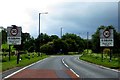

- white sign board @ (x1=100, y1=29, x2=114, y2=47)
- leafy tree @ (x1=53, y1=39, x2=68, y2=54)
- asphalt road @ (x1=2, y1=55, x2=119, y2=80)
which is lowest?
asphalt road @ (x1=2, y1=55, x2=119, y2=80)

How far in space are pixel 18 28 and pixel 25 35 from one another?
153841 mm

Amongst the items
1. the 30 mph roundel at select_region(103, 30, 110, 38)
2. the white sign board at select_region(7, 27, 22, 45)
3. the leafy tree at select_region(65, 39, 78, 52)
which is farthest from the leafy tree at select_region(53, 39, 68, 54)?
the white sign board at select_region(7, 27, 22, 45)

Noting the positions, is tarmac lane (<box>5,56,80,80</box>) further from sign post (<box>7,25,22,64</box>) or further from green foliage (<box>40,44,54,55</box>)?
green foliage (<box>40,44,54,55</box>)

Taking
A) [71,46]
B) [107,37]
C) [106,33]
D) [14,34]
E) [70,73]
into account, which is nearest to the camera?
[70,73]

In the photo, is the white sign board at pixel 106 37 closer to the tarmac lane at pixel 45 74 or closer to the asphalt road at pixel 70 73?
the asphalt road at pixel 70 73

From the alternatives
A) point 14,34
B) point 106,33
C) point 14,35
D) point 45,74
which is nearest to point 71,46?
point 106,33

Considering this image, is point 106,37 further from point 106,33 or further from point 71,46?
point 71,46

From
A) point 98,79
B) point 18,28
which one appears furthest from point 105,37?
point 98,79

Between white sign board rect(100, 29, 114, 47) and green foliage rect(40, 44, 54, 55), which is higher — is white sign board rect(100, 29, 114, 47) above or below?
above

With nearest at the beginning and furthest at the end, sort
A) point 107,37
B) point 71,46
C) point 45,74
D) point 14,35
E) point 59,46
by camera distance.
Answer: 1. point 45,74
2. point 14,35
3. point 107,37
4. point 59,46
5. point 71,46

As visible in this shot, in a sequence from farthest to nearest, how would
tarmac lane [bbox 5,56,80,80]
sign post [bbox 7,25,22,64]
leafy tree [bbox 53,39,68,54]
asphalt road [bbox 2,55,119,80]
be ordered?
leafy tree [bbox 53,39,68,54] < sign post [bbox 7,25,22,64] < asphalt road [bbox 2,55,119,80] < tarmac lane [bbox 5,56,80,80]

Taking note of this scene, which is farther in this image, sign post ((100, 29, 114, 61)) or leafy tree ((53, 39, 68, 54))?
leafy tree ((53, 39, 68, 54))

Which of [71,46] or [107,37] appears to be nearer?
[107,37]

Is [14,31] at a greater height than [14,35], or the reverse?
[14,31]
